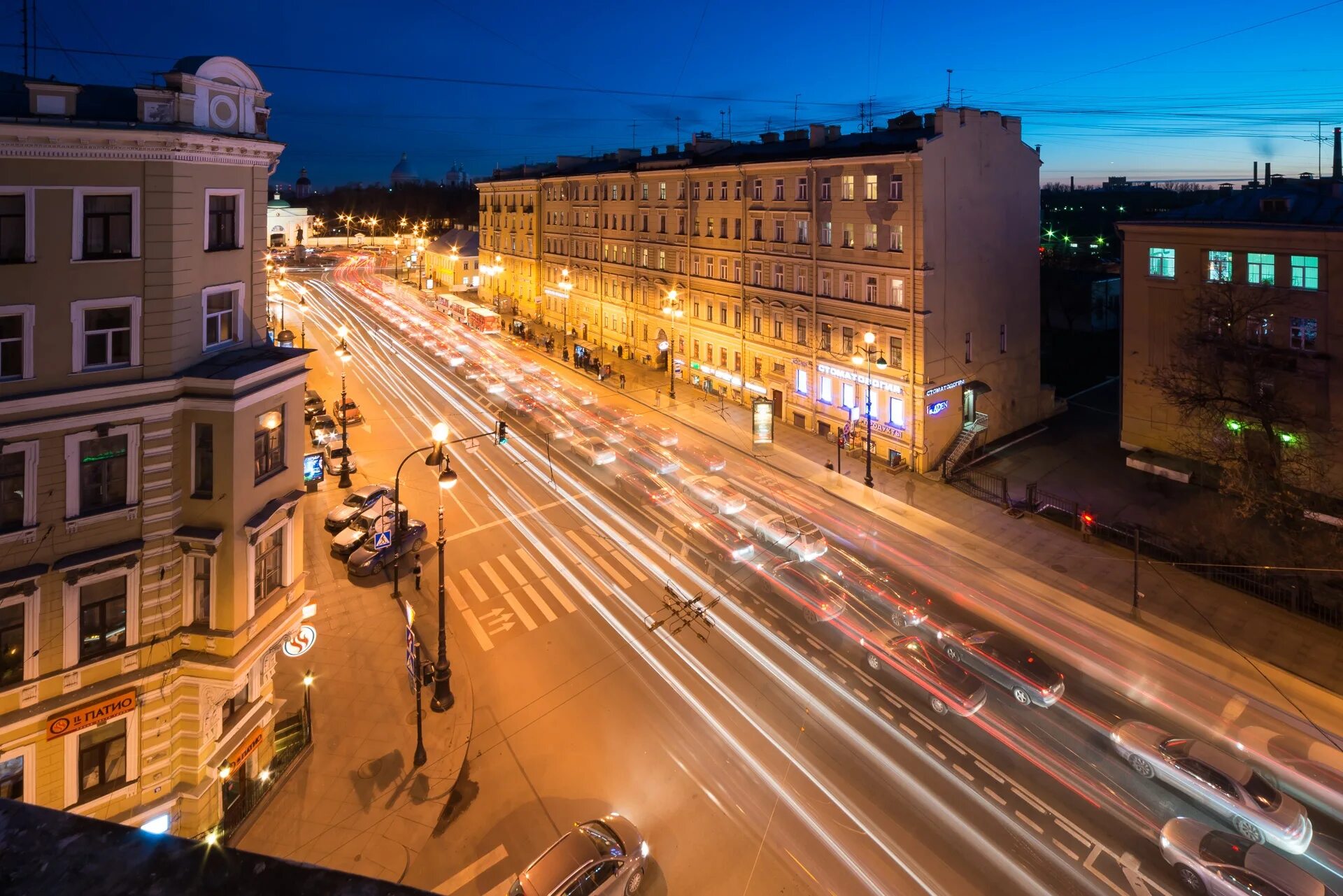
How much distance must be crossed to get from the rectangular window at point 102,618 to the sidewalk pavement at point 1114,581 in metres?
24.4

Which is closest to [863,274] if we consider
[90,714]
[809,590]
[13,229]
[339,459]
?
[809,590]

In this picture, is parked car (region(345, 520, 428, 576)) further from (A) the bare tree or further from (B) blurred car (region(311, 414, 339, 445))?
(A) the bare tree

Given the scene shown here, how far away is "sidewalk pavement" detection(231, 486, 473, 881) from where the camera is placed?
45.4 feet

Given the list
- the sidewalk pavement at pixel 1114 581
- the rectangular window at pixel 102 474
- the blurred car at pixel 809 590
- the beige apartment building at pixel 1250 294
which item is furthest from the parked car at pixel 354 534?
the beige apartment building at pixel 1250 294

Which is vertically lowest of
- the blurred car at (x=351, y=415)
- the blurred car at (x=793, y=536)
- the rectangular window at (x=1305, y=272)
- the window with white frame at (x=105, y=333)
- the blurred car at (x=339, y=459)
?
the blurred car at (x=793, y=536)

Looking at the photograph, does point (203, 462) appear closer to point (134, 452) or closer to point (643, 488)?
point (134, 452)

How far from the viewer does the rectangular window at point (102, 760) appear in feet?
43.7

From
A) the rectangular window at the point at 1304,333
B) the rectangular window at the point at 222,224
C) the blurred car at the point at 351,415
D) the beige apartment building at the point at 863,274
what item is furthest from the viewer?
the blurred car at the point at 351,415

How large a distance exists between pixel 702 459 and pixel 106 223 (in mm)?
25124

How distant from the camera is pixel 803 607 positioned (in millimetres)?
22031

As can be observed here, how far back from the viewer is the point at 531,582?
952 inches

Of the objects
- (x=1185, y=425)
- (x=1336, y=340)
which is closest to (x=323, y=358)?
(x=1185, y=425)

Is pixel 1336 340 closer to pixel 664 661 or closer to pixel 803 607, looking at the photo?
pixel 803 607

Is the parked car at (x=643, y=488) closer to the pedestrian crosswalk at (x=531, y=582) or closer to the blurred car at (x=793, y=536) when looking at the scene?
the pedestrian crosswalk at (x=531, y=582)
